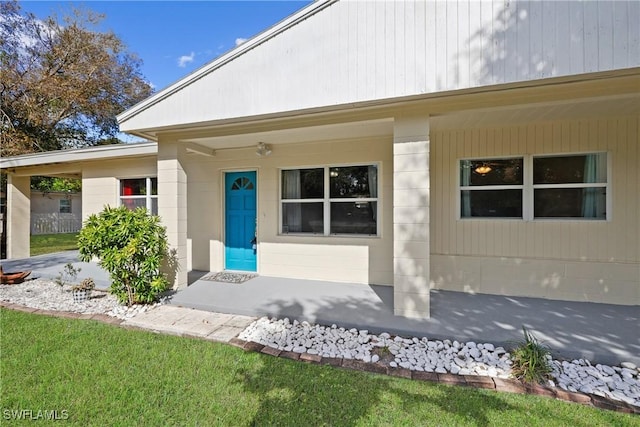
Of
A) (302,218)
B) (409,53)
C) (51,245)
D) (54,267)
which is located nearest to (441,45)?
(409,53)

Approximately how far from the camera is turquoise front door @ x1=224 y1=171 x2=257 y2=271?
624 centimetres

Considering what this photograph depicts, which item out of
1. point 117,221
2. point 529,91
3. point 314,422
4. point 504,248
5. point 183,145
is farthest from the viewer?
point 183,145

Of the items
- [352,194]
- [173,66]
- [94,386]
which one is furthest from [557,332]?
[173,66]

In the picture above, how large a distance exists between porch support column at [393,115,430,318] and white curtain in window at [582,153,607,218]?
2.97 meters

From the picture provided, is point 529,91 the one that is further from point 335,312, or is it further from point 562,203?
point 335,312

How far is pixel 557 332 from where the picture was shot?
3.39 m

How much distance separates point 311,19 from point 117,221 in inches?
160

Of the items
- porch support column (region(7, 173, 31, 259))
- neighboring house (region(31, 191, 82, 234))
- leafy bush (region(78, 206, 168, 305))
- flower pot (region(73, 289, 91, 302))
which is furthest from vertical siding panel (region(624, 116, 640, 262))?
neighboring house (region(31, 191, 82, 234))

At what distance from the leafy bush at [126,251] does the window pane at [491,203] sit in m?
5.19

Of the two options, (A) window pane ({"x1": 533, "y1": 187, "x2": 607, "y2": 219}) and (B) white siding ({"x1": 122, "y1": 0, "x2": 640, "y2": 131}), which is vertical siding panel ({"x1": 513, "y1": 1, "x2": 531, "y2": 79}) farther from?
(A) window pane ({"x1": 533, "y1": 187, "x2": 607, "y2": 219})

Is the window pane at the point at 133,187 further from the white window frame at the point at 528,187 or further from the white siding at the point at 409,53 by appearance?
the white window frame at the point at 528,187

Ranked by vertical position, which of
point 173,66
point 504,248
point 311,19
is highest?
point 173,66

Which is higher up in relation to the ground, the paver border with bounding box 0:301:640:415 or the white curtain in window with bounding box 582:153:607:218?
the white curtain in window with bounding box 582:153:607:218

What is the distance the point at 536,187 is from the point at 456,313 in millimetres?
2546
